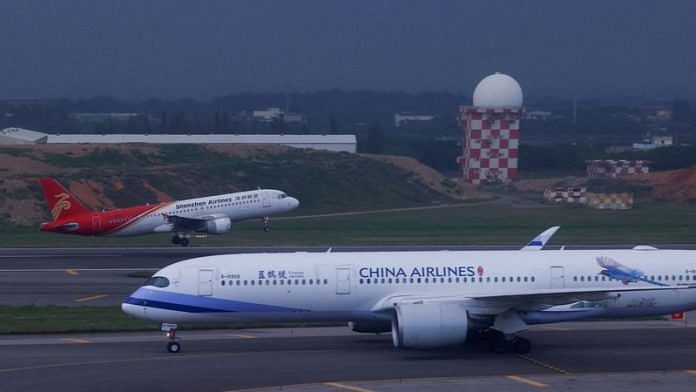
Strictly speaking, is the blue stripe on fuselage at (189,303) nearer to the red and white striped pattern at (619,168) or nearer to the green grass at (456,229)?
the green grass at (456,229)

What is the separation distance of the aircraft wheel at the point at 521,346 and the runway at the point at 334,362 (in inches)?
11.5

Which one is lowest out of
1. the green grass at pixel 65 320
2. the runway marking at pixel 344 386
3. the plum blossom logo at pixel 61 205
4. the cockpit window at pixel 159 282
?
the runway marking at pixel 344 386

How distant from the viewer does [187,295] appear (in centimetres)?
2989

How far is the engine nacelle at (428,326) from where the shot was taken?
28.5 m

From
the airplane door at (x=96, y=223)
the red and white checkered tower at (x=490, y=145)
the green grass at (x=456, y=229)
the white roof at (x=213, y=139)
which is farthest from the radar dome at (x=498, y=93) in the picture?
the airplane door at (x=96, y=223)

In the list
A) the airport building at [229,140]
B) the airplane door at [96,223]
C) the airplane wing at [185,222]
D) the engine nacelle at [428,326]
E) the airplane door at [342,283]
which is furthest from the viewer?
the airport building at [229,140]

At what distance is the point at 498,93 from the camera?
119 metres

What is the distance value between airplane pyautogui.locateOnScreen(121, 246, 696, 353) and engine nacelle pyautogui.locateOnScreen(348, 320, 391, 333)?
0.03 meters

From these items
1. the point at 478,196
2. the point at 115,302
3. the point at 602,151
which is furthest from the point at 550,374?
the point at 602,151

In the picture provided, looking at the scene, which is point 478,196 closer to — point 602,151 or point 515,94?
point 515,94

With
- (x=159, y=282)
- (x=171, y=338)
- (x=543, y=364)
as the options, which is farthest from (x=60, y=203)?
(x=543, y=364)

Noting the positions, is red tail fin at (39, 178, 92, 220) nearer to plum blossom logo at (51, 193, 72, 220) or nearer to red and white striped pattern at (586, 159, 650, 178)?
plum blossom logo at (51, 193, 72, 220)

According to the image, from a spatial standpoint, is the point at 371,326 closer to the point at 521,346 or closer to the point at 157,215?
the point at 521,346

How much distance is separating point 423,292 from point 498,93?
296 feet
